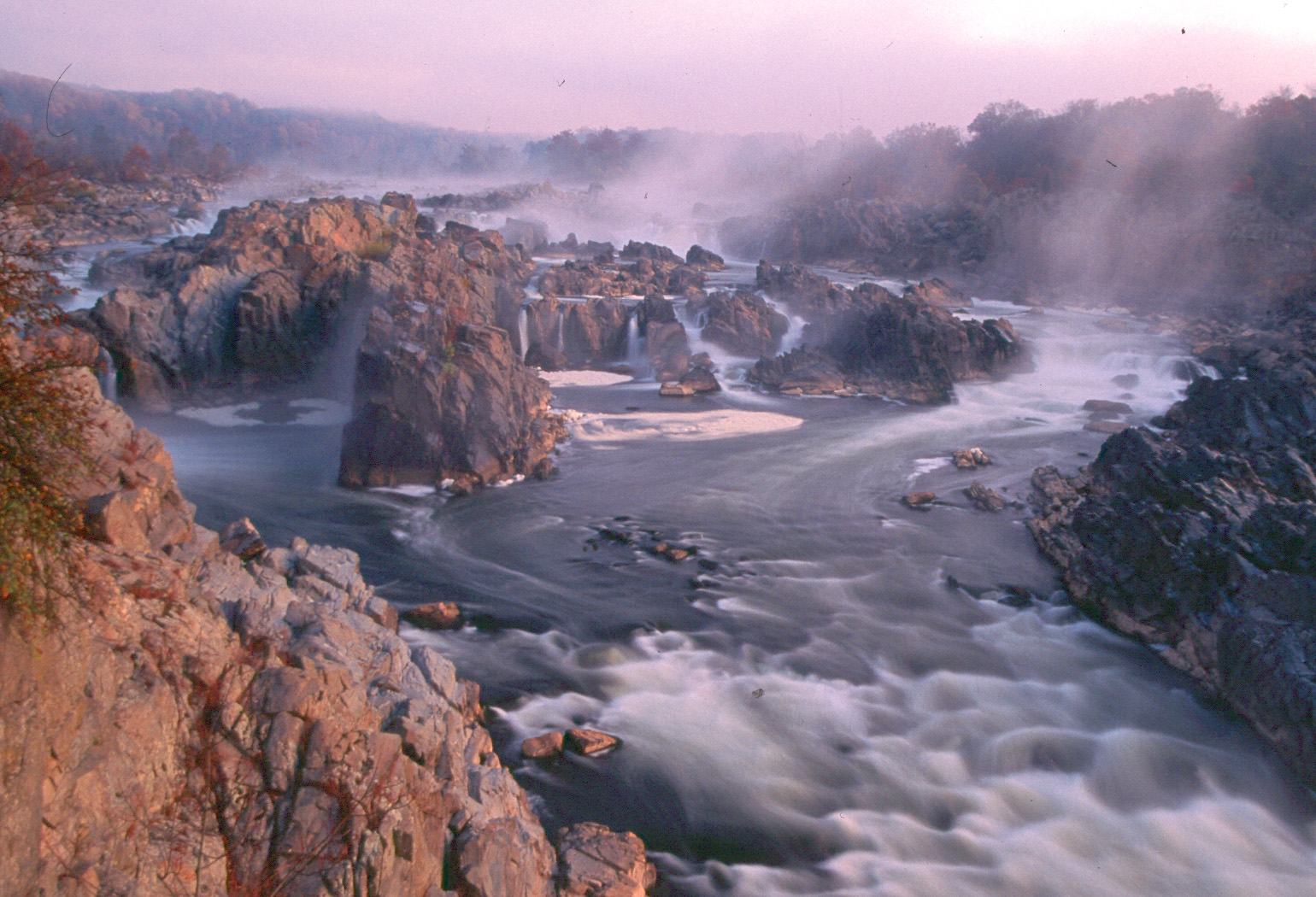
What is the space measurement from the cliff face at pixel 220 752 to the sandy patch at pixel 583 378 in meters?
17.9

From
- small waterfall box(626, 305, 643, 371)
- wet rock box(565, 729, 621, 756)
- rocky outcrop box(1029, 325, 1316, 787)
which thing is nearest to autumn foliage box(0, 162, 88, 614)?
wet rock box(565, 729, 621, 756)

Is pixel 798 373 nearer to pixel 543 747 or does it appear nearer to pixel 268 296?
pixel 268 296

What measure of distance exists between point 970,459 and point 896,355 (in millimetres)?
7988

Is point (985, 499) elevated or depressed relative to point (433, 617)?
elevated

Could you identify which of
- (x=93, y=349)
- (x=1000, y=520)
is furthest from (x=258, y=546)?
(x=1000, y=520)

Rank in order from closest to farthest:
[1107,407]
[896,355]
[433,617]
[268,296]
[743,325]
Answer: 1. [433,617]
2. [268,296]
3. [1107,407]
4. [896,355]
5. [743,325]

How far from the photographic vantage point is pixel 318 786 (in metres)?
4.55

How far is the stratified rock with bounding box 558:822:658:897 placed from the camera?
19.4 feet

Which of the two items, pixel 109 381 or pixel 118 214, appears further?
pixel 118 214

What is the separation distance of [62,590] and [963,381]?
83.5 feet

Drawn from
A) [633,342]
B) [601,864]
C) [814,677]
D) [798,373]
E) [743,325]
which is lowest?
[814,677]

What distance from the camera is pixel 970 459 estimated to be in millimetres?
18156

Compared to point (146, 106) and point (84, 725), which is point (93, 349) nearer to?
point (84, 725)

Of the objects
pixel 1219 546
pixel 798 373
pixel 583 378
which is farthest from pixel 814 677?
pixel 583 378
